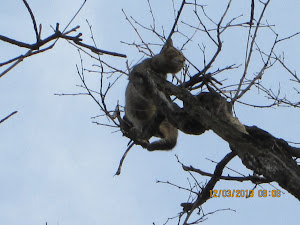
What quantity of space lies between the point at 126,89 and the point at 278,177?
3385mm

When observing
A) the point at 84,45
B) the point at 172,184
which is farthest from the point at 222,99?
the point at 84,45

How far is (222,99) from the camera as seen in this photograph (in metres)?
3.68

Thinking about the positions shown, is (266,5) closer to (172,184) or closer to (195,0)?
(195,0)

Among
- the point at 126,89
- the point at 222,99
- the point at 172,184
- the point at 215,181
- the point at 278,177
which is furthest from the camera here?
the point at 126,89

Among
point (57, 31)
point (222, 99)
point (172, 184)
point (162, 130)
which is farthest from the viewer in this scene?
point (162, 130)

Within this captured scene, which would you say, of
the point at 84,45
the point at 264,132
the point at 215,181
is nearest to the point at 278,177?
the point at 264,132

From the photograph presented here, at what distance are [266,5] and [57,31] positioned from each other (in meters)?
2.76

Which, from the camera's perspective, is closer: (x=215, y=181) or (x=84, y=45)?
(x=84, y=45)

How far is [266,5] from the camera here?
3.82 m

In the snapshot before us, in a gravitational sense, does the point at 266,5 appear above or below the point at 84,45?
above

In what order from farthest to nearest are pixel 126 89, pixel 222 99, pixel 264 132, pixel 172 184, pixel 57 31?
1. pixel 126 89
2. pixel 172 184
3. pixel 222 99
4. pixel 264 132
5. pixel 57 31

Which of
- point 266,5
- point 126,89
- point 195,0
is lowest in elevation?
point 266,5

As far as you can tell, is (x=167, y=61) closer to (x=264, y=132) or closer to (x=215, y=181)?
(x=215, y=181)

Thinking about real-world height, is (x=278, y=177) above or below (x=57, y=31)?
above
